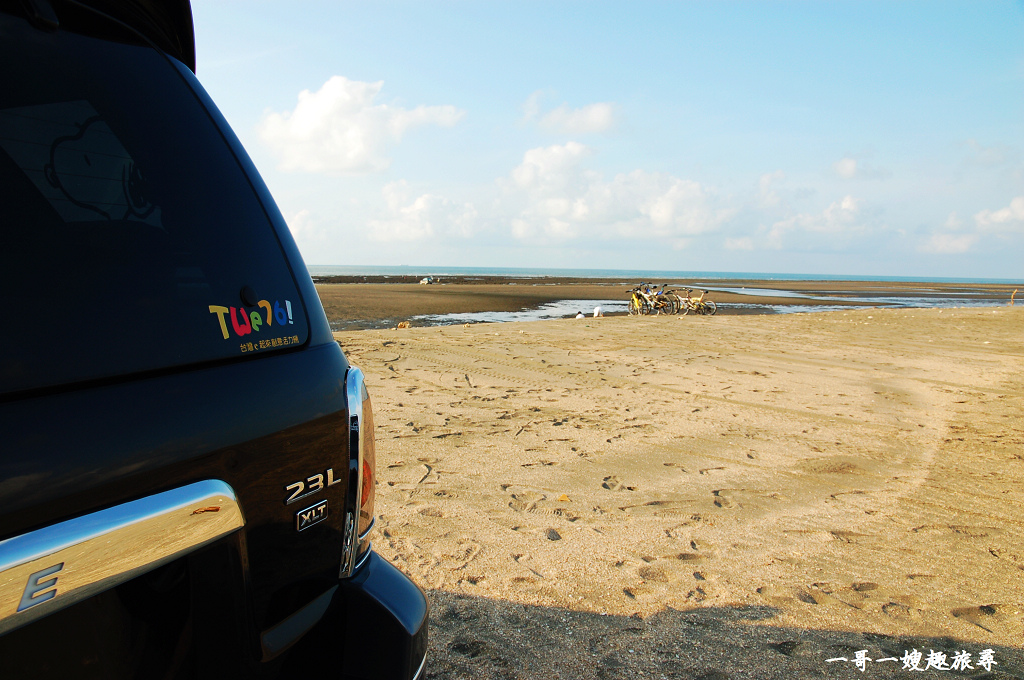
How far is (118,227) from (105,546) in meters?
0.51

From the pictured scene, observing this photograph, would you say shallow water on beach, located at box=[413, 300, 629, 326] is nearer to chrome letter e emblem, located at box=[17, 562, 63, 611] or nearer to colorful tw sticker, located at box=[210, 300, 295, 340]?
colorful tw sticker, located at box=[210, 300, 295, 340]

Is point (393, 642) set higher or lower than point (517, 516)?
higher

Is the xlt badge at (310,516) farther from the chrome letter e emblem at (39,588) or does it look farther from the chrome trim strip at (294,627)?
the chrome letter e emblem at (39,588)

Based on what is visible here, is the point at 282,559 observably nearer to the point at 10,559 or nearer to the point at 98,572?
the point at 98,572

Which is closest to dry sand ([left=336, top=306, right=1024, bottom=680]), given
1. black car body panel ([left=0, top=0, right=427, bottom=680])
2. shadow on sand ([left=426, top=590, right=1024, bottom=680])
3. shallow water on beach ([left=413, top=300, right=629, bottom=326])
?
shadow on sand ([left=426, top=590, right=1024, bottom=680])

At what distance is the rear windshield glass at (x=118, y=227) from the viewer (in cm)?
83

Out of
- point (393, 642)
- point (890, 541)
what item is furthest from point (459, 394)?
Result: point (393, 642)

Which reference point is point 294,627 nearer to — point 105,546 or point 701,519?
point 105,546

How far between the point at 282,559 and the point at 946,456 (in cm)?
524

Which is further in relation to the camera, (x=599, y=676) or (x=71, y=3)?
(x=599, y=676)

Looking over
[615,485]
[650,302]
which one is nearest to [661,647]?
[615,485]

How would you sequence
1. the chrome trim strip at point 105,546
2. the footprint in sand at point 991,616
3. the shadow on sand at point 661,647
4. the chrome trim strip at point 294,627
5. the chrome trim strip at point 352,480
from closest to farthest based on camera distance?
the chrome trim strip at point 105,546, the chrome trim strip at point 294,627, the chrome trim strip at point 352,480, the shadow on sand at point 661,647, the footprint in sand at point 991,616

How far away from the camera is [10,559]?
2.19ft

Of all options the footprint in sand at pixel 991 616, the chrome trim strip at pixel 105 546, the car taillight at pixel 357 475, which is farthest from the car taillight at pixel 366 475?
the footprint in sand at pixel 991 616
